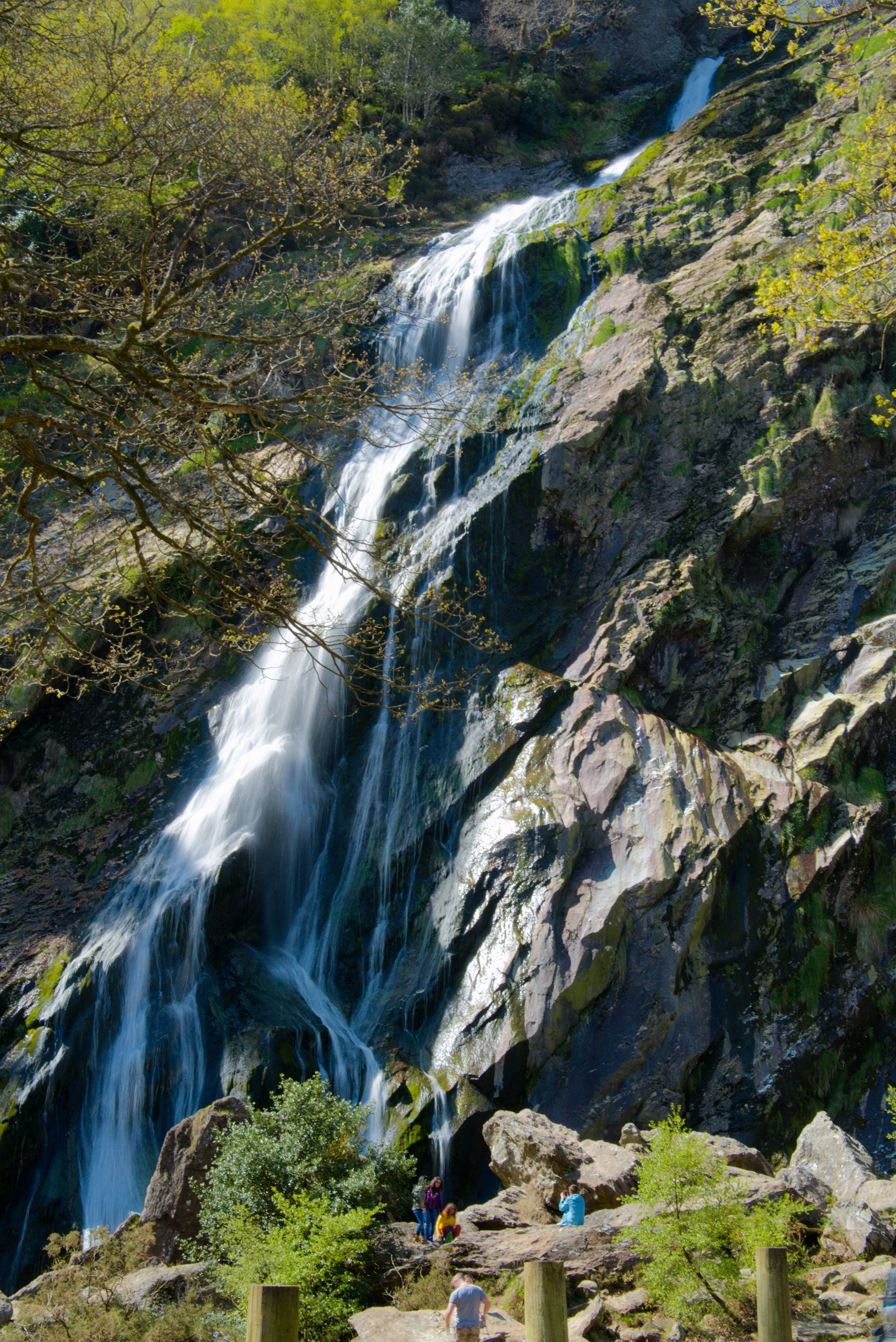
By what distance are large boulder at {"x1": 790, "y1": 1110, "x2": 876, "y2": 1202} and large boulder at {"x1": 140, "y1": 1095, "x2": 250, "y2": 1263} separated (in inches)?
227

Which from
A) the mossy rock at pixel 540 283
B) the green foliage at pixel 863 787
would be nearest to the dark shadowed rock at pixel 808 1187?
the green foliage at pixel 863 787

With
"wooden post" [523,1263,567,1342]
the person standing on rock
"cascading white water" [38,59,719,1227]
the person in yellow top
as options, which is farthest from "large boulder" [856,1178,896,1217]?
"wooden post" [523,1263,567,1342]

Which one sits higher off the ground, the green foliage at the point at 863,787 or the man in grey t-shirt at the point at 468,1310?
the green foliage at the point at 863,787

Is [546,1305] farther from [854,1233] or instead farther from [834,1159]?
[834,1159]

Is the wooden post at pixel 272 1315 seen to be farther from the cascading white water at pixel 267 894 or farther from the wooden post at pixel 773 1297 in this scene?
the cascading white water at pixel 267 894

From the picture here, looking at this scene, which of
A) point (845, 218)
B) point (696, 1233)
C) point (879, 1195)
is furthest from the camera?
point (845, 218)

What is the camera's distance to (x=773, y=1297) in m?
4.25

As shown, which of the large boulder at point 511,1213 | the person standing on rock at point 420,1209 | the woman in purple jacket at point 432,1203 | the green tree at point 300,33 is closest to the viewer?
the large boulder at point 511,1213

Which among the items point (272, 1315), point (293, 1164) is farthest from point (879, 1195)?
point (272, 1315)

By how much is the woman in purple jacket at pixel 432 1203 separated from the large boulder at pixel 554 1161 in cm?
64

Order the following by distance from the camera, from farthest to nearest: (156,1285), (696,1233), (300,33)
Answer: (300,33)
(156,1285)
(696,1233)

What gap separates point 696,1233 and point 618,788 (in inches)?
292

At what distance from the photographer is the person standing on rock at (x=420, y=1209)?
371 inches

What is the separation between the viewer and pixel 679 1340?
6.22 meters
